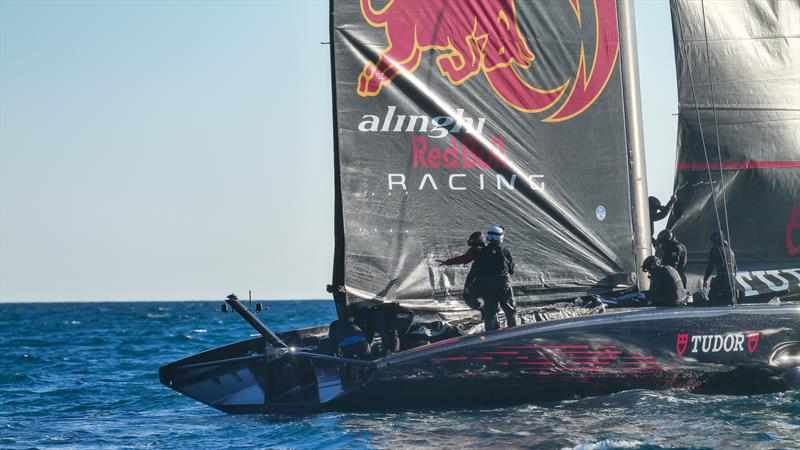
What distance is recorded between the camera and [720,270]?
12.9 meters

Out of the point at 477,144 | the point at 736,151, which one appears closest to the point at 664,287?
the point at 736,151

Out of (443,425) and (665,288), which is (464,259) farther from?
(665,288)

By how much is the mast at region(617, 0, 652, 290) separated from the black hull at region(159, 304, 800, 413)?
1454 mm

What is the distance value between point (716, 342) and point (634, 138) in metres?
2.65

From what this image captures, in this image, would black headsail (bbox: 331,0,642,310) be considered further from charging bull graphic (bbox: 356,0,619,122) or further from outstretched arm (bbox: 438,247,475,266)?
outstretched arm (bbox: 438,247,475,266)

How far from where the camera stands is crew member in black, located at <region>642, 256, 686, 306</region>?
12289 mm

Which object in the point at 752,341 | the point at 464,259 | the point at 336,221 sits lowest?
the point at 752,341

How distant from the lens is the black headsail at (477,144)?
41.2 feet

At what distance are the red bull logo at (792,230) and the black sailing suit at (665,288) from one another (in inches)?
Answer: 74.9

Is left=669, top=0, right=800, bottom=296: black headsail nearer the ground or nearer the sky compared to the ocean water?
nearer the sky

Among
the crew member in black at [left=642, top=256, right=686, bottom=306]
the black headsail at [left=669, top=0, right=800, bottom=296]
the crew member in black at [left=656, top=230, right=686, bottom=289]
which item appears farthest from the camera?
the black headsail at [left=669, top=0, right=800, bottom=296]

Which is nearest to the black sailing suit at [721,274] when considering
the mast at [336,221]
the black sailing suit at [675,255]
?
the black sailing suit at [675,255]

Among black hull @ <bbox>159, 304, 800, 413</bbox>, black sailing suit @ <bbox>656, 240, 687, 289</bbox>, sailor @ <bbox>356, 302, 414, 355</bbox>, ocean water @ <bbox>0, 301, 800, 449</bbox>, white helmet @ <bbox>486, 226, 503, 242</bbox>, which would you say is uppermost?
white helmet @ <bbox>486, 226, 503, 242</bbox>

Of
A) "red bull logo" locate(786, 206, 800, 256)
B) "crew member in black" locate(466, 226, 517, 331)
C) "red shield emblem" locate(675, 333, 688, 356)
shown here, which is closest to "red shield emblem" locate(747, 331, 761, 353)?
"red shield emblem" locate(675, 333, 688, 356)
